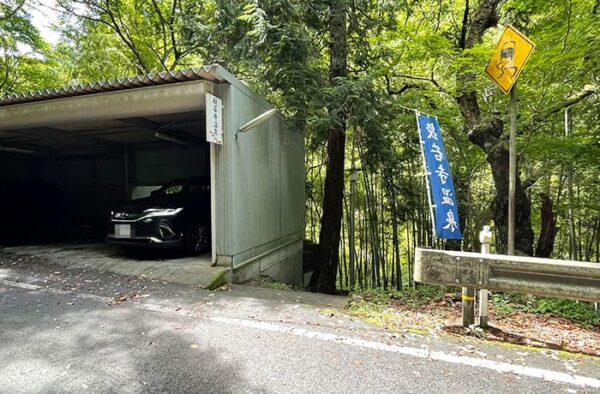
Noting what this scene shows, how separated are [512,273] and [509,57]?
6.46 feet

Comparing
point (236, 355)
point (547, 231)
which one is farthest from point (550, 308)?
point (236, 355)

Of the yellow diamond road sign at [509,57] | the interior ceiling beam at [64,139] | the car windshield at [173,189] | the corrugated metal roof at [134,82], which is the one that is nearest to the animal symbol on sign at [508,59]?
the yellow diamond road sign at [509,57]

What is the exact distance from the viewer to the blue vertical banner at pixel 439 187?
137 inches

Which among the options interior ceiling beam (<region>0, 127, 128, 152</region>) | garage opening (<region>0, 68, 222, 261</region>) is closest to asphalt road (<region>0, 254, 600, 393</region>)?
garage opening (<region>0, 68, 222, 261</region>)

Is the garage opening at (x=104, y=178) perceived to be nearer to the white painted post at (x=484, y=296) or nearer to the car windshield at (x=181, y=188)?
the car windshield at (x=181, y=188)

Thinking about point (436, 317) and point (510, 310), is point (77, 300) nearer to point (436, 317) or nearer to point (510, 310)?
point (436, 317)

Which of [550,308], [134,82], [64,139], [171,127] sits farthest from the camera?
[64,139]

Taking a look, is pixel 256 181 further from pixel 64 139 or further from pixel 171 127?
pixel 64 139

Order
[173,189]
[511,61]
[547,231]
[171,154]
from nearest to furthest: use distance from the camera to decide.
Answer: [511,61], [547,231], [173,189], [171,154]

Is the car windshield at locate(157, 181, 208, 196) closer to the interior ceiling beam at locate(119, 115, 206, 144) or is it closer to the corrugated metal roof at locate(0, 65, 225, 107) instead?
the interior ceiling beam at locate(119, 115, 206, 144)

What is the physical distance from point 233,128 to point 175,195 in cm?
199

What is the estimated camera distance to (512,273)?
274 cm

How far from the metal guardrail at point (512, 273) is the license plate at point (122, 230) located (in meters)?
4.16

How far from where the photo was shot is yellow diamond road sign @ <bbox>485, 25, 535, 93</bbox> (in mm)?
3082
